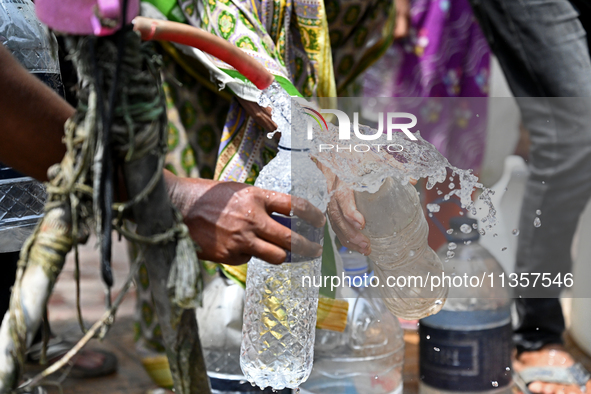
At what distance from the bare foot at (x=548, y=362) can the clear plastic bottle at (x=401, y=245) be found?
734mm

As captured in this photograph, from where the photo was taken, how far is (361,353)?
1484mm

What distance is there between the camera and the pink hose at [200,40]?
0.69 meters

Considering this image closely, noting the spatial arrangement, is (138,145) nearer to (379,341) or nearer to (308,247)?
(308,247)

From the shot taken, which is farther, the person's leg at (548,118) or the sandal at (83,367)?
the sandal at (83,367)

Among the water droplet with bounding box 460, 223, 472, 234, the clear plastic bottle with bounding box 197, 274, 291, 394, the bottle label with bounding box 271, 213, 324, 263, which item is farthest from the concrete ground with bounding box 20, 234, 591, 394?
the bottle label with bounding box 271, 213, 324, 263

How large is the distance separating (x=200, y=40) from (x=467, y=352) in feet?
3.56

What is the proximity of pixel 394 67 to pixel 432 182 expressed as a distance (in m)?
1.91

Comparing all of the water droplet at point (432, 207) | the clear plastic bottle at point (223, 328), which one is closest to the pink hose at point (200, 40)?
the water droplet at point (432, 207)

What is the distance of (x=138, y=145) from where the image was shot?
25.1 inches

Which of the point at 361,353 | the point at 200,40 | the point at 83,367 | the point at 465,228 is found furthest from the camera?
the point at 83,367

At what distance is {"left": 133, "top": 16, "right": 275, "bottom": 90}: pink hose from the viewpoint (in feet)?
2.27

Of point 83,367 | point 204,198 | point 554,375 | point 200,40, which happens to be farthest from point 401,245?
point 83,367

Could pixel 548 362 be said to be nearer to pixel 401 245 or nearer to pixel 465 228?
pixel 465 228

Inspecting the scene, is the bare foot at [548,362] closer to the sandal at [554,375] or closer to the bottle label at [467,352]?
the sandal at [554,375]
